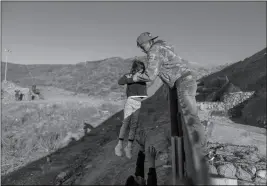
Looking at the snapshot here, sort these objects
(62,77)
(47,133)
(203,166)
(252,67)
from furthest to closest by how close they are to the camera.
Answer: (62,77) < (252,67) < (47,133) < (203,166)

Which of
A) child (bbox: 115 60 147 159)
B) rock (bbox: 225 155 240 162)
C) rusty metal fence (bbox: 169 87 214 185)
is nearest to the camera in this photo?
rusty metal fence (bbox: 169 87 214 185)

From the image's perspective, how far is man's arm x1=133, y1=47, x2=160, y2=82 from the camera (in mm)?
3068

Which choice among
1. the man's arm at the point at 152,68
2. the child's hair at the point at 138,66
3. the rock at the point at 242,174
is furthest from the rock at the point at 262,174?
the man's arm at the point at 152,68

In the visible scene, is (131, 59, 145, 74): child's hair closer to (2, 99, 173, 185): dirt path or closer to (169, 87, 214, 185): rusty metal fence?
(169, 87, 214, 185): rusty metal fence

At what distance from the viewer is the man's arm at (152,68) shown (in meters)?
3.07

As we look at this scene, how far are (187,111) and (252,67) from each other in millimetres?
19918

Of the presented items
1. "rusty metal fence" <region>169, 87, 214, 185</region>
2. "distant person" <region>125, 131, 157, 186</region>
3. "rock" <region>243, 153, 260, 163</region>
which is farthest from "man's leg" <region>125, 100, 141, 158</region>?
"rock" <region>243, 153, 260, 163</region>

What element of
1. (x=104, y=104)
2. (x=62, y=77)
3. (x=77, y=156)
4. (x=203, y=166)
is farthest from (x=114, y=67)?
(x=203, y=166)

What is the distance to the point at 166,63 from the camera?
323 cm

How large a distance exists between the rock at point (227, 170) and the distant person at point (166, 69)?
86.4 inches

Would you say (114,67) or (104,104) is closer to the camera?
(104,104)

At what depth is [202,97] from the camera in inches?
639

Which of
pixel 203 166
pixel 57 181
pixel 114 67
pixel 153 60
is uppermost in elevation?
pixel 114 67

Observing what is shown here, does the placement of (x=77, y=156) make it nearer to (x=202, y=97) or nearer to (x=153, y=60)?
(x=153, y=60)
